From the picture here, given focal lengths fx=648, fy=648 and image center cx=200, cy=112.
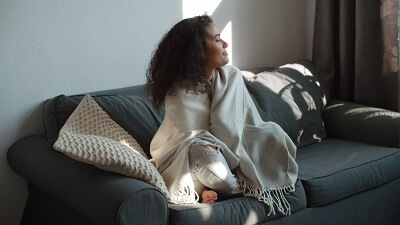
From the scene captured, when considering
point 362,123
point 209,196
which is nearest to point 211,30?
point 209,196

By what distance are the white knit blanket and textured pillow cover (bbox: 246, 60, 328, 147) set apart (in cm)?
49

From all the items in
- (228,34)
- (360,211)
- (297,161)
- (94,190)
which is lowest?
(360,211)

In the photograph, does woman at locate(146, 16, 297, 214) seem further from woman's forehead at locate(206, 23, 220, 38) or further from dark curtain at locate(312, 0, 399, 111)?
dark curtain at locate(312, 0, 399, 111)

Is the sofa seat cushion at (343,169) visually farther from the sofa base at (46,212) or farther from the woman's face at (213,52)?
the sofa base at (46,212)

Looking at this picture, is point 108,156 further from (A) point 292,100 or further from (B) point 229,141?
(A) point 292,100

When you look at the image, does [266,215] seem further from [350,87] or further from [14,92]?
[350,87]

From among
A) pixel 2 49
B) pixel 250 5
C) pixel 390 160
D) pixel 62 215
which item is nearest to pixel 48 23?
pixel 2 49

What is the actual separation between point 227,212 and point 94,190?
494 millimetres

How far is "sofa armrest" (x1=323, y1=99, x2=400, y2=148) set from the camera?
3156mm

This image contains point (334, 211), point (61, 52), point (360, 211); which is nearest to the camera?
point (334, 211)

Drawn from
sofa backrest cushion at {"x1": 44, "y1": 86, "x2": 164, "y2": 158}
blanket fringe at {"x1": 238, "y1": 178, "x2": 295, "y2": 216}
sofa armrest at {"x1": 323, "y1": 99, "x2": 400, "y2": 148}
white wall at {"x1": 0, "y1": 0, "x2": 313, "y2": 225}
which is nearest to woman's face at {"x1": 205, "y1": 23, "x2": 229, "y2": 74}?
sofa backrest cushion at {"x1": 44, "y1": 86, "x2": 164, "y2": 158}

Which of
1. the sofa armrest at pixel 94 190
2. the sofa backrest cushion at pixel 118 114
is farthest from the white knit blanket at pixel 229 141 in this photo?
the sofa armrest at pixel 94 190

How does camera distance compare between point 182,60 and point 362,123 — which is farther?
point 362,123

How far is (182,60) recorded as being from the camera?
2.66 m
